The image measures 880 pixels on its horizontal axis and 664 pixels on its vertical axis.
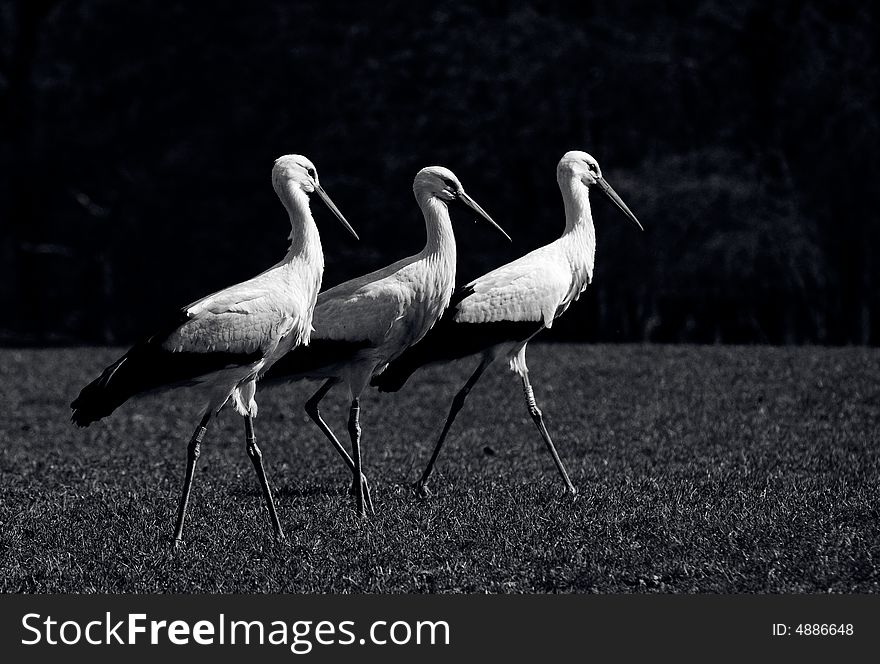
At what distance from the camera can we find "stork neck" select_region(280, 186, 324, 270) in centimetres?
677

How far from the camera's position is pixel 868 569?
5.47 meters

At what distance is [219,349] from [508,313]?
6.72ft

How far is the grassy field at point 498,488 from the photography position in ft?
18.6

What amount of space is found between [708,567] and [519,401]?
6349mm

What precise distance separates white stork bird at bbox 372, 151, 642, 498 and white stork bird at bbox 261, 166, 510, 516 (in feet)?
1.30

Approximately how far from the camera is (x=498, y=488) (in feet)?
25.0

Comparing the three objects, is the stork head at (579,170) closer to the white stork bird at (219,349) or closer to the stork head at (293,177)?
the stork head at (293,177)

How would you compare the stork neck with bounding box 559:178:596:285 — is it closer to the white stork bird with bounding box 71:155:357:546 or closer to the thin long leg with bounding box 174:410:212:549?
the white stork bird with bounding box 71:155:357:546

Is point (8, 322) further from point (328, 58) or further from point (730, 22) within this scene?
point (730, 22)

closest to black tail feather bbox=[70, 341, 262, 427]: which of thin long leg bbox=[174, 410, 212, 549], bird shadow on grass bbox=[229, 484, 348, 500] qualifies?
thin long leg bbox=[174, 410, 212, 549]

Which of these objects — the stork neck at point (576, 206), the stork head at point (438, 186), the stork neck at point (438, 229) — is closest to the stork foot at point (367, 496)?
the stork neck at point (438, 229)

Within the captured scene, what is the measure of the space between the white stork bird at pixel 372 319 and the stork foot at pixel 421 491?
383 millimetres

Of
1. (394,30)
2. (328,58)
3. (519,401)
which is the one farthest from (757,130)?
A: (519,401)

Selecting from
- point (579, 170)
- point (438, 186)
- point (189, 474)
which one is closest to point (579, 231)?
point (579, 170)
